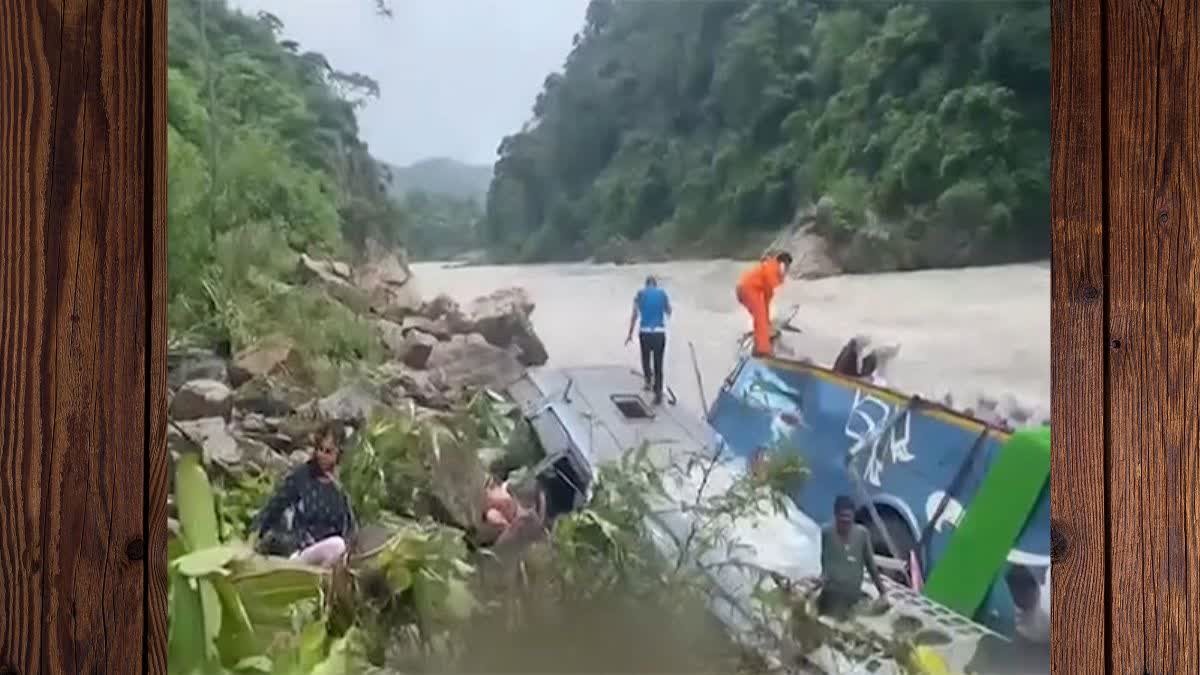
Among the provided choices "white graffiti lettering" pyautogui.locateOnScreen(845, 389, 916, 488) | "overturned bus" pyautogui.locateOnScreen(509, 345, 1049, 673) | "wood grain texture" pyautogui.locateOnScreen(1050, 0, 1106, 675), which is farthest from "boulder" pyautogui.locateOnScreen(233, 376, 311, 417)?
"wood grain texture" pyautogui.locateOnScreen(1050, 0, 1106, 675)

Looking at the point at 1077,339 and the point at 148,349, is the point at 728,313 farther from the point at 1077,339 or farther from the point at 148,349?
the point at 148,349

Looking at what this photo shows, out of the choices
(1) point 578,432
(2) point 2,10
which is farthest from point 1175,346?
(2) point 2,10

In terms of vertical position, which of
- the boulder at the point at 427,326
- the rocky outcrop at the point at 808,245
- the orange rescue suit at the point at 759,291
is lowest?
the boulder at the point at 427,326

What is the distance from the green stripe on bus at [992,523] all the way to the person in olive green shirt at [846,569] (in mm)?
65

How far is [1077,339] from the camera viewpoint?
119 centimetres

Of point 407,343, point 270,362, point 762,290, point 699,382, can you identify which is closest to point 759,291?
point 762,290

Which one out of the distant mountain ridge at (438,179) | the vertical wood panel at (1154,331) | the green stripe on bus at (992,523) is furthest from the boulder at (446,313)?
the vertical wood panel at (1154,331)

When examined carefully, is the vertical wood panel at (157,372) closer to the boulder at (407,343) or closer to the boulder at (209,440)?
the boulder at (209,440)

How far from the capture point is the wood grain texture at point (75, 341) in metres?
1.15

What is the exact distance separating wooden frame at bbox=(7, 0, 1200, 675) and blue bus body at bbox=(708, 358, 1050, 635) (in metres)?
0.10

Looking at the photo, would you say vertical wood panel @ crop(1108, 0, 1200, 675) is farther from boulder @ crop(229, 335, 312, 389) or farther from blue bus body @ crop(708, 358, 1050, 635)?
boulder @ crop(229, 335, 312, 389)

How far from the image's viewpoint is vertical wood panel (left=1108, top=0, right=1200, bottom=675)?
1.17 meters

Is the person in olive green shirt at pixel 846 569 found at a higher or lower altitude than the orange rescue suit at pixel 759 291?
lower

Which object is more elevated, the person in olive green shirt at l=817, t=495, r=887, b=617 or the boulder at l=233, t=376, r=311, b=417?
the boulder at l=233, t=376, r=311, b=417
